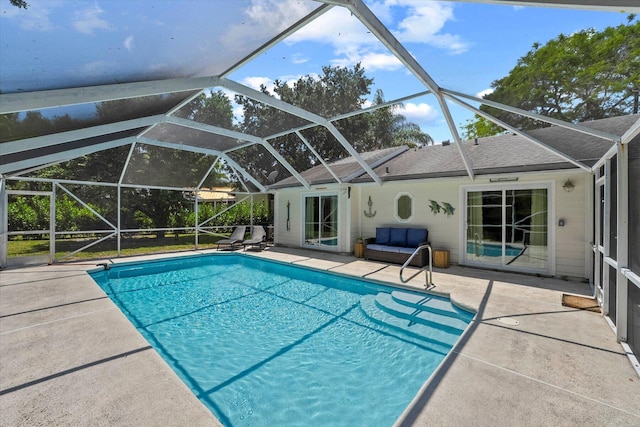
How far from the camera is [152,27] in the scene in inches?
109

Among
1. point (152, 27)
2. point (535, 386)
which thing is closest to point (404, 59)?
point (152, 27)

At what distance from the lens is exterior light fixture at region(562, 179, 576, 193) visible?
703cm

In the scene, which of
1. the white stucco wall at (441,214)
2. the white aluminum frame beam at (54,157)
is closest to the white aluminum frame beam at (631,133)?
the white stucco wall at (441,214)

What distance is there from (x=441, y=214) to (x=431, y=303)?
4.11 m

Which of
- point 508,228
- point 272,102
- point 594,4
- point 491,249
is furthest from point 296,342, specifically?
point 508,228

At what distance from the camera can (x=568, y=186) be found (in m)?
7.06

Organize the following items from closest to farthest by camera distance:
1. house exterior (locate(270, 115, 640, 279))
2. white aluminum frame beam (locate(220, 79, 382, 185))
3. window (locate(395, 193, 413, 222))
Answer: white aluminum frame beam (locate(220, 79, 382, 185)) → house exterior (locate(270, 115, 640, 279)) → window (locate(395, 193, 413, 222))

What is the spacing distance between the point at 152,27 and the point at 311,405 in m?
4.17

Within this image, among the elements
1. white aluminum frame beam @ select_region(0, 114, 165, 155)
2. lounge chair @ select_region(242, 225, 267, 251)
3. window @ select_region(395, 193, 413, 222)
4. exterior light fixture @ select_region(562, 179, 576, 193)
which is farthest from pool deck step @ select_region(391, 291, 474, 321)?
lounge chair @ select_region(242, 225, 267, 251)

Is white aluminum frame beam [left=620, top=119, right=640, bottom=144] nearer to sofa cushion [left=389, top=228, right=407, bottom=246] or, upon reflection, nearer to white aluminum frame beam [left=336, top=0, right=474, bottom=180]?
white aluminum frame beam [left=336, top=0, right=474, bottom=180]

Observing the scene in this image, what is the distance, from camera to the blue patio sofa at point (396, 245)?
346 inches

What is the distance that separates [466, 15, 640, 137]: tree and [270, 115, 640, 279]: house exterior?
419 mm

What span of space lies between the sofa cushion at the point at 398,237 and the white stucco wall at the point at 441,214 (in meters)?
0.35

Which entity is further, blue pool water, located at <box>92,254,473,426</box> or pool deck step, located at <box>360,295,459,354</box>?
pool deck step, located at <box>360,295,459,354</box>
